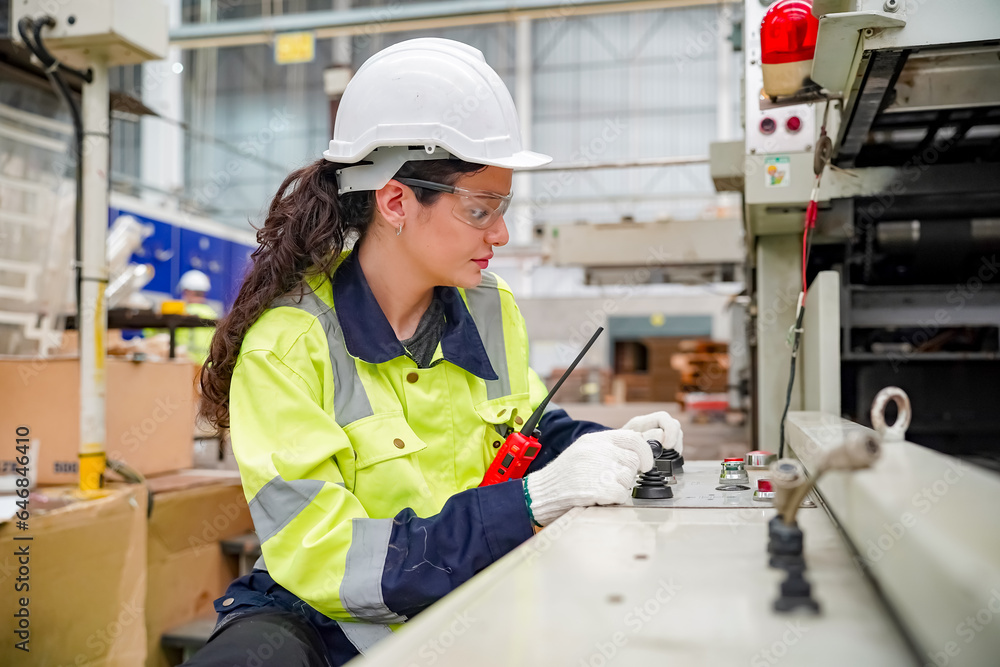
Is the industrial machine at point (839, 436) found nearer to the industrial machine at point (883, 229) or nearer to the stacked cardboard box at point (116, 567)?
the industrial machine at point (883, 229)

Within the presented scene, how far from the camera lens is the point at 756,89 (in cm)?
227

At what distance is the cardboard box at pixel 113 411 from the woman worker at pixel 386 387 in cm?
140

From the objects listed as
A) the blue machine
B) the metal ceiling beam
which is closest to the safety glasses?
the metal ceiling beam

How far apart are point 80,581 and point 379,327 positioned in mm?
1405

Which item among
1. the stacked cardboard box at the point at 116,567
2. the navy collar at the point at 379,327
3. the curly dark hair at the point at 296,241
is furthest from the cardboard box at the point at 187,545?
the navy collar at the point at 379,327

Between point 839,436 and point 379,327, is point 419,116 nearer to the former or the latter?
point 379,327

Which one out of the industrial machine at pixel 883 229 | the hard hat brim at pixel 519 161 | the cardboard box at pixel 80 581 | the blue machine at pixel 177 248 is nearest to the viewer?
the hard hat brim at pixel 519 161

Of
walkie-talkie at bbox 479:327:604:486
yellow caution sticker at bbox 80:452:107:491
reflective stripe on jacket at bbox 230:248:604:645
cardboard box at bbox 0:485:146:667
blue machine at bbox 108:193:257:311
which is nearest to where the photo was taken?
reflective stripe on jacket at bbox 230:248:604:645

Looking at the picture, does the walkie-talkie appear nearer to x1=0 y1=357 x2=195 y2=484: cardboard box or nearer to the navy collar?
the navy collar

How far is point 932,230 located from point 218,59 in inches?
515

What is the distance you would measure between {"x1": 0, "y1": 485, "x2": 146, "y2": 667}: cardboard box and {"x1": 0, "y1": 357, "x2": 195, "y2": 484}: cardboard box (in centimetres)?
24

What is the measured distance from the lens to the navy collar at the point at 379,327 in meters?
1.29

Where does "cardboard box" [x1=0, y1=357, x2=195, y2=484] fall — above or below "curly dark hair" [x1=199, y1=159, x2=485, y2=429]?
below

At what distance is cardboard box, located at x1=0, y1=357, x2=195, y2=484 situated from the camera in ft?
8.26
